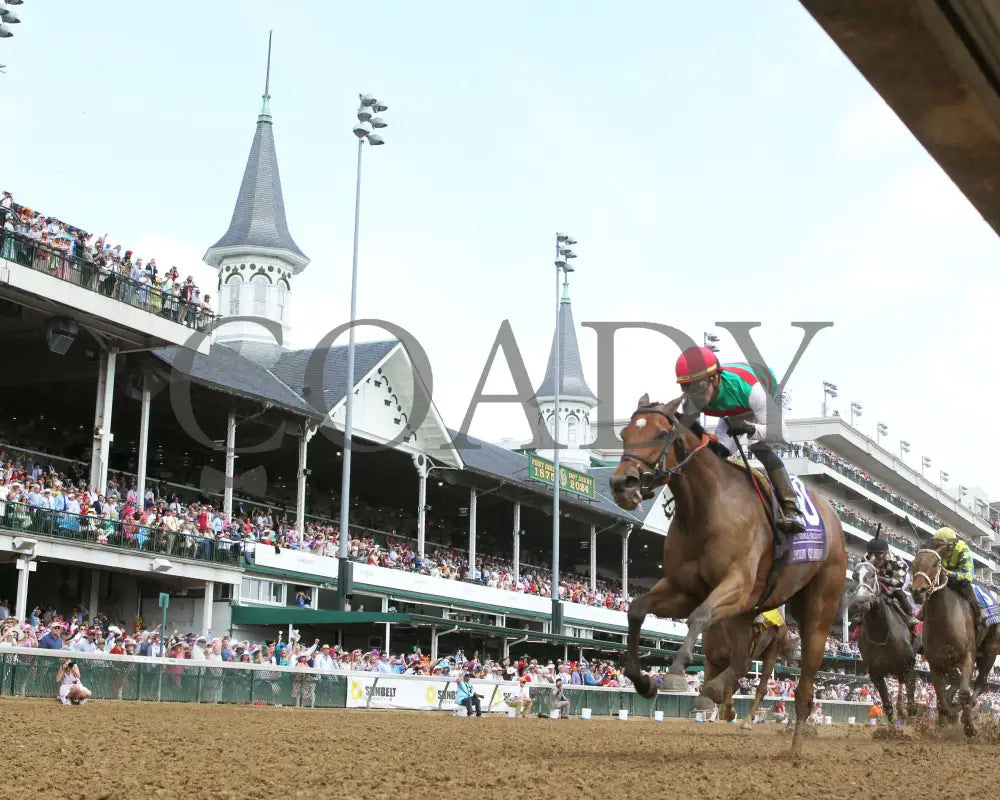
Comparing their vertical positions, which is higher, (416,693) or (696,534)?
(696,534)

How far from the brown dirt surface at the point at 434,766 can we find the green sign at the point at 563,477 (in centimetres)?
2670

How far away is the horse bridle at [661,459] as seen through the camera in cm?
781

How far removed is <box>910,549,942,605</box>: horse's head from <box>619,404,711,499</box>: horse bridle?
16.5 ft

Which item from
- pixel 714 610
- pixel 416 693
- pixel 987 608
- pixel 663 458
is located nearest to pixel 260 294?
pixel 416 693

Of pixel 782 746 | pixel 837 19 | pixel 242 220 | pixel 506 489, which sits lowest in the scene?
pixel 782 746

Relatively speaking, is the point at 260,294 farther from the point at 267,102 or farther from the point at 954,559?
the point at 954,559

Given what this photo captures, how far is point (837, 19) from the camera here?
2.73 meters

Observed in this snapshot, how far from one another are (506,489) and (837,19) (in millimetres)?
37404

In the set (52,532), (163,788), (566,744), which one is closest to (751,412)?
(566,744)

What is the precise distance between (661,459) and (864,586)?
244 inches

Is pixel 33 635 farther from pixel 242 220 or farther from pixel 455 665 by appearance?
pixel 242 220

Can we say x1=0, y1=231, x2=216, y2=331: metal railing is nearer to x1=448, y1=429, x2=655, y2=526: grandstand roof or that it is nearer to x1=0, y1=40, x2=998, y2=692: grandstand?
x1=0, y1=40, x2=998, y2=692: grandstand

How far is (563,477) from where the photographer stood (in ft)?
135

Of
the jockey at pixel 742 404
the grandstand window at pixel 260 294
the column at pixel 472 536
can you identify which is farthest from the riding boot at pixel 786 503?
the grandstand window at pixel 260 294
